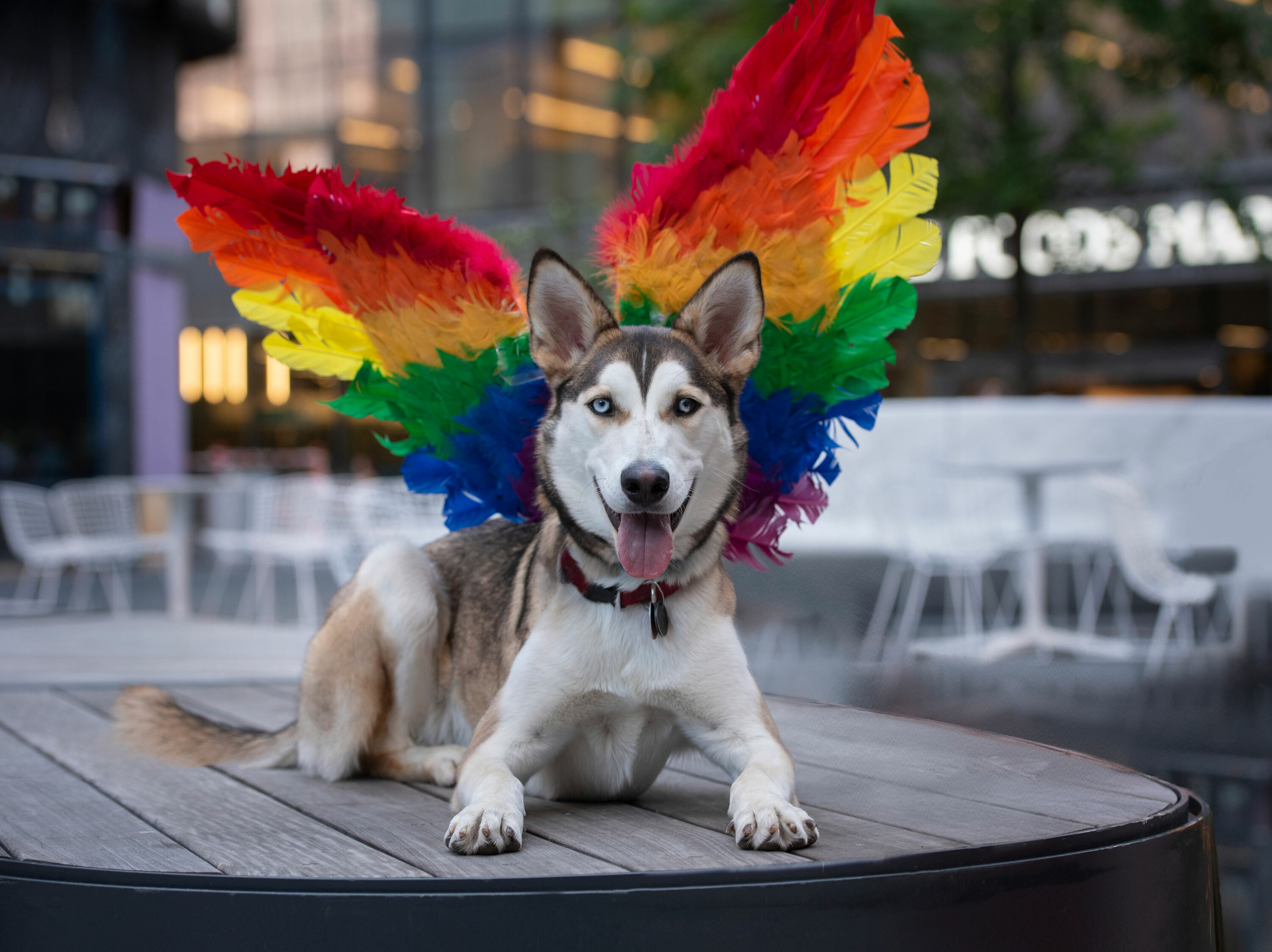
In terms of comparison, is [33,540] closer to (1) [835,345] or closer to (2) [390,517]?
(2) [390,517]

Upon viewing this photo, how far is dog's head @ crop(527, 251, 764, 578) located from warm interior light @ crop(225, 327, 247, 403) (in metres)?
17.3

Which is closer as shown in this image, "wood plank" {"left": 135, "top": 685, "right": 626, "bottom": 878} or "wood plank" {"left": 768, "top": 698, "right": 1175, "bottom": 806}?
"wood plank" {"left": 135, "top": 685, "right": 626, "bottom": 878}

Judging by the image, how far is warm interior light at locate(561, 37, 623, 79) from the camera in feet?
61.4

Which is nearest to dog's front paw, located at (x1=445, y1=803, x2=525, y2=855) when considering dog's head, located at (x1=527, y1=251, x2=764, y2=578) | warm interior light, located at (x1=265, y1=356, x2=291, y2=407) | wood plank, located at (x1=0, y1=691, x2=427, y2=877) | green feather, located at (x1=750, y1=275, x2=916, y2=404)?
wood plank, located at (x1=0, y1=691, x2=427, y2=877)

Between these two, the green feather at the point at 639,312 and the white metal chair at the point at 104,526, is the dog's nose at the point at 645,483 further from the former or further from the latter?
the white metal chair at the point at 104,526

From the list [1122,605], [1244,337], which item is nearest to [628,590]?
[1122,605]

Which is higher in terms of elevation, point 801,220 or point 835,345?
point 801,220

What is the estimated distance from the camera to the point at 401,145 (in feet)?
64.1

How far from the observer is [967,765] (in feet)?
7.93

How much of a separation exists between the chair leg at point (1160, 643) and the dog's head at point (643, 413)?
567 cm

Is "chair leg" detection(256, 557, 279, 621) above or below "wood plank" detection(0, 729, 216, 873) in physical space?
below

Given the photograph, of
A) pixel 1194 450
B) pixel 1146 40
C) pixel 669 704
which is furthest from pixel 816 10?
pixel 1146 40

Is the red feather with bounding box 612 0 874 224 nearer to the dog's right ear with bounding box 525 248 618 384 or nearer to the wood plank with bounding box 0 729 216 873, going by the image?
the dog's right ear with bounding box 525 248 618 384

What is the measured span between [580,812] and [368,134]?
62.5 ft
